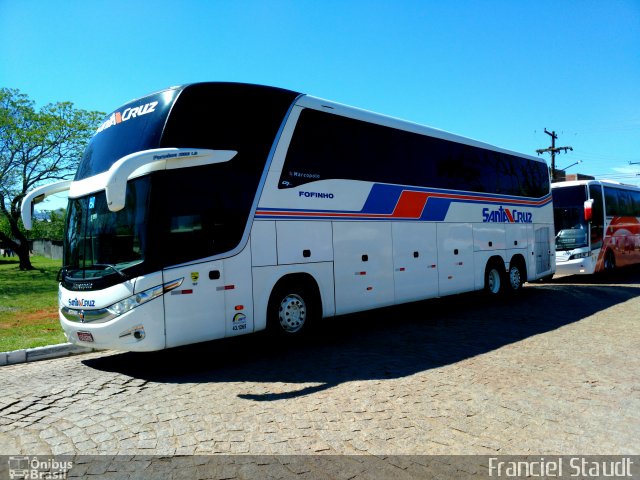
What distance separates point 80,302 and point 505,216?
1087 cm

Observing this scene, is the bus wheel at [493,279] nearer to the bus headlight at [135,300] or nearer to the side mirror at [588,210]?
the side mirror at [588,210]

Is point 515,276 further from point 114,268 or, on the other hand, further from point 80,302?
point 80,302

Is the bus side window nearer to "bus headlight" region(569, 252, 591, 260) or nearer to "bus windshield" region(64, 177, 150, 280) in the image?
"bus headlight" region(569, 252, 591, 260)

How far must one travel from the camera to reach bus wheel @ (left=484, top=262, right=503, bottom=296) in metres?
12.6

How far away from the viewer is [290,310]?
25.4 ft

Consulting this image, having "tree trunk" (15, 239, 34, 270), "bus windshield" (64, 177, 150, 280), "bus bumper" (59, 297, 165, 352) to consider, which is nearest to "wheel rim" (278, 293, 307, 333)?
"bus bumper" (59, 297, 165, 352)

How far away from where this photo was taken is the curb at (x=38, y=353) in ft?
24.0

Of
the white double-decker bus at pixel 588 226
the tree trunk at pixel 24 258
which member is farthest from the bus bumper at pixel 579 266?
the tree trunk at pixel 24 258

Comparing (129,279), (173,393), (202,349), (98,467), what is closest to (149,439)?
(98,467)

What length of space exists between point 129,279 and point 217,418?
7.79 feet

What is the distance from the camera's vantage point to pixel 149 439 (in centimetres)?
427

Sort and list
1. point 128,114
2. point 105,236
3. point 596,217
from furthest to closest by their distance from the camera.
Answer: point 596,217, point 128,114, point 105,236

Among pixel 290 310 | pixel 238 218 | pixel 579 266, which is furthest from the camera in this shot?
pixel 579 266

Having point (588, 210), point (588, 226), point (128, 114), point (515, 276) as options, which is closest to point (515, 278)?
point (515, 276)
